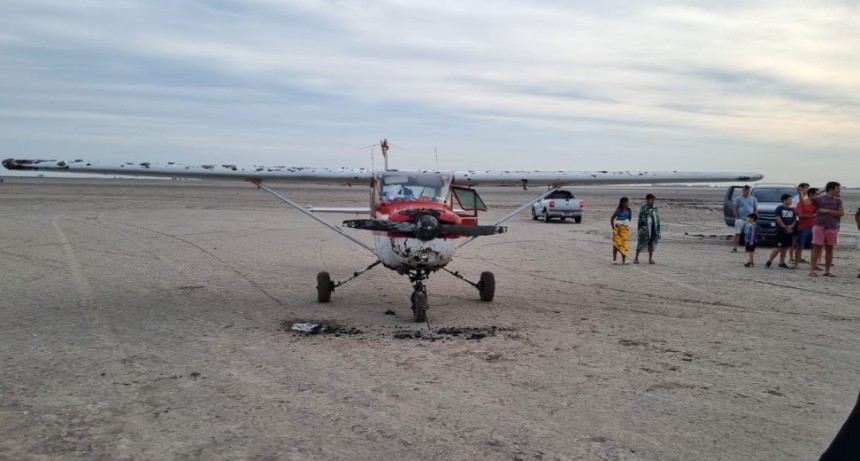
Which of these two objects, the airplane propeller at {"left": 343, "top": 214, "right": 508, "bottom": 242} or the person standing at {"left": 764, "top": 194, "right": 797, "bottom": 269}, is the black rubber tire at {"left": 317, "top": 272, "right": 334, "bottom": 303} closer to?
the airplane propeller at {"left": 343, "top": 214, "right": 508, "bottom": 242}

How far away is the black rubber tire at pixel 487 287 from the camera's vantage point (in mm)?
10570

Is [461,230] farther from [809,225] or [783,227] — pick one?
[809,225]

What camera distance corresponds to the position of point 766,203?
20734 millimetres

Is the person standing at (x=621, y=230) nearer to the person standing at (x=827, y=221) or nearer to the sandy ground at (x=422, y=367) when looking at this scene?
the sandy ground at (x=422, y=367)

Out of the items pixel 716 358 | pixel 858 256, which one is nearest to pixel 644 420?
pixel 716 358

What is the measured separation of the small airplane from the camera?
28.9ft

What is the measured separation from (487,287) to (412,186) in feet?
6.59

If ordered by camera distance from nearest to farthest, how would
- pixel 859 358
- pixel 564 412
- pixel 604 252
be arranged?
pixel 564 412, pixel 859 358, pixel 604 252

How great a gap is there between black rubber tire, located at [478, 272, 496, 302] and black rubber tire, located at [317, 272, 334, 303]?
7.76 ft

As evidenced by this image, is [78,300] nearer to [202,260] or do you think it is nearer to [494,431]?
[202,260]

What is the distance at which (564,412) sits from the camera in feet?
17.6

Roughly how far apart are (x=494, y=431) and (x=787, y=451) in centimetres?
198

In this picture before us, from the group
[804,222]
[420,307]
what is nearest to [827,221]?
[804,222]

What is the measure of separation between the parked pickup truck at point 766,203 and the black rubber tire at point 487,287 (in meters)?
10.8
